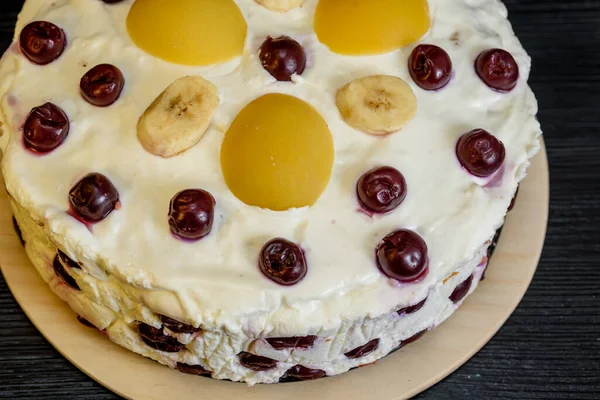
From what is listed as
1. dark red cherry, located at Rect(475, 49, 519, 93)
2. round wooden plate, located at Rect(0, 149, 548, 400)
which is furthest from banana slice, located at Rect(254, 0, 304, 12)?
round wooden plate, located at Rect(0, 149, 548, 400)

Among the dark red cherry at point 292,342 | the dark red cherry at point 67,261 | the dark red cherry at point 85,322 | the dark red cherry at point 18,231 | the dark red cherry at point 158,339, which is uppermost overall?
the dark red cherry at point 292,342

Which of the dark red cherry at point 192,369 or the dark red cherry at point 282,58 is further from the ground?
the dark red cherry at point 282,58

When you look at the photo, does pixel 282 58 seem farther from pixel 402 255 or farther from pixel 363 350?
pixel 363 350

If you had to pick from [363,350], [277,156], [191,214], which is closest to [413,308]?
[363,350]

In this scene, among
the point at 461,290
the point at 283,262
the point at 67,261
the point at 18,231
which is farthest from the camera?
the point at 18,231

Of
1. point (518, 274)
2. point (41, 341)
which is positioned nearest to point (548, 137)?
point (518, 274)

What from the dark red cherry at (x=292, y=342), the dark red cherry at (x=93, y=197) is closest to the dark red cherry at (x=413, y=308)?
the dark red cherry at (x=292, y=342)

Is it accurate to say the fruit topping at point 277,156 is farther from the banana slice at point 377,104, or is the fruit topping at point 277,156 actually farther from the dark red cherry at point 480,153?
the dark red cherry at point 480,153
